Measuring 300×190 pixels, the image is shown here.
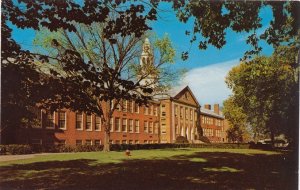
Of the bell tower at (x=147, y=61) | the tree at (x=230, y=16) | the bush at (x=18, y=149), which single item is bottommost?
the bush at (x=18, y=149)

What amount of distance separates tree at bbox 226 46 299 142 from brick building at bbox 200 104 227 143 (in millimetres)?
27621

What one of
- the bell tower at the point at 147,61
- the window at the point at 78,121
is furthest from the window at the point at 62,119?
the bell tower at the point at 147,61

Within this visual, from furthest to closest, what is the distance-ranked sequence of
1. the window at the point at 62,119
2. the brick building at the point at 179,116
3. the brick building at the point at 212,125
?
1. the brick building at the point at 212,125
2. the brick building at the point at 179,116
3. the window at the point at 62,119

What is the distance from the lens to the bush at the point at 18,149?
29.4 meters

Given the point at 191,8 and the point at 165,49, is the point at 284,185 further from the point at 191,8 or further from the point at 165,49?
the point at 165,49

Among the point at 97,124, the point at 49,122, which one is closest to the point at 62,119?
the point at 49,122

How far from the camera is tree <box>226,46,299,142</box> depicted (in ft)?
81.9

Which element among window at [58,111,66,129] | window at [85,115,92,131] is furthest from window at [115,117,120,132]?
window at [58,111,66,129]

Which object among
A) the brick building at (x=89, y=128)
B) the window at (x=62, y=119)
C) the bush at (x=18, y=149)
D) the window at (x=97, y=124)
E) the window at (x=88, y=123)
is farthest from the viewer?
the window at (x=97, y=124)

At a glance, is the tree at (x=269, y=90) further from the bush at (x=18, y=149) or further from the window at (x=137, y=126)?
the bush at (x=18, y=149)

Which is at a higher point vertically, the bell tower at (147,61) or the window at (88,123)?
the bell tower at (147,61)

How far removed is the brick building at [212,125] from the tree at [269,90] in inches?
1087

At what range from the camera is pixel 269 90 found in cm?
3584

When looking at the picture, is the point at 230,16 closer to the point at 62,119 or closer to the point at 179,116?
the point at 62,119
